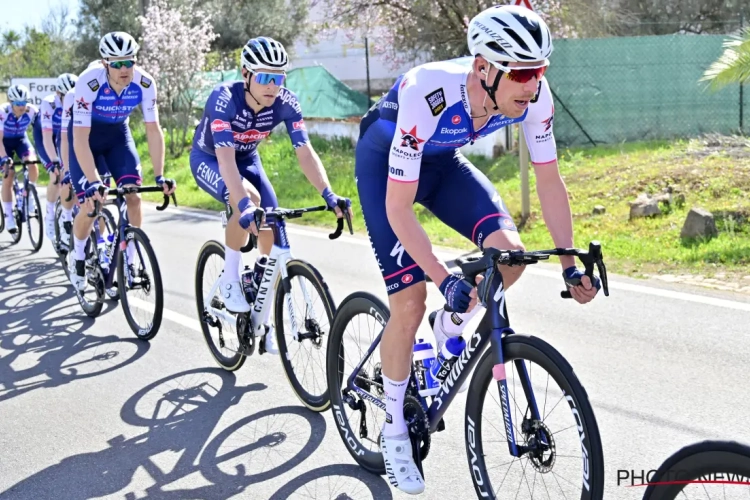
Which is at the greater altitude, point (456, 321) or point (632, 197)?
point (456, 321)

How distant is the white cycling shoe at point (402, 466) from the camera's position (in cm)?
397

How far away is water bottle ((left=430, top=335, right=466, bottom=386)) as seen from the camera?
13.0 feet

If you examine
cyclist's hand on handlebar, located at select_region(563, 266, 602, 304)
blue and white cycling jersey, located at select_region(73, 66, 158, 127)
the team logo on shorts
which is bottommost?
cyclist's hand on handlebar, located at select_region(563, 266, 602, 304)

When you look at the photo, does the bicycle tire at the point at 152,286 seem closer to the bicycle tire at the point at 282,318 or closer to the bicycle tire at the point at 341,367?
the bicycle tire at the point at 282,318

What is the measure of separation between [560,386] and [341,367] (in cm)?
183

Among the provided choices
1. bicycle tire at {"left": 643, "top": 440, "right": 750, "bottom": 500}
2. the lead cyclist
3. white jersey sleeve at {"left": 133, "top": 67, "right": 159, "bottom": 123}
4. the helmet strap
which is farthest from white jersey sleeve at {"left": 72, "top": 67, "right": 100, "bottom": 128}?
bicycle tire at {"left": 643, "top": 440, "right": 750, "bottom": 500}

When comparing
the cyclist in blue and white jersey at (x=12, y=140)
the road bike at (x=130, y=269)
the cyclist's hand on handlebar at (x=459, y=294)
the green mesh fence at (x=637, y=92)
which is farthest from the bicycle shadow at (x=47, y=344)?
the green mesh fence at (x=637, y=92)

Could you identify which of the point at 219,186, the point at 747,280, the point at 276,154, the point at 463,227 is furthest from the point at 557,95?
the point at 463,227

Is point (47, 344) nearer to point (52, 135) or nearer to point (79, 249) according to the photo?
point (79, 249)

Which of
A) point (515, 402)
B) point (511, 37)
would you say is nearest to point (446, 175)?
point (511, 37)

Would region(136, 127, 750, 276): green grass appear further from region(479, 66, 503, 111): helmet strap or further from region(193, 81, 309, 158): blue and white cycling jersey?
region(479, 66, 503, 111): helmet strap

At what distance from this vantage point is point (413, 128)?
362 cm

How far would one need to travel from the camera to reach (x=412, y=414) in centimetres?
409

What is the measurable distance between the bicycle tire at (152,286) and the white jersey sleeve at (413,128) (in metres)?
3.71
